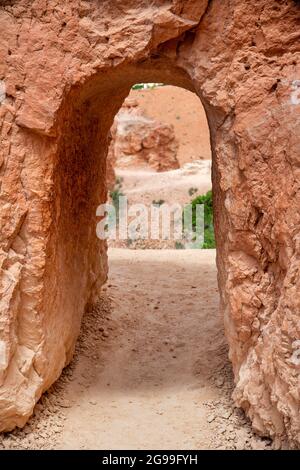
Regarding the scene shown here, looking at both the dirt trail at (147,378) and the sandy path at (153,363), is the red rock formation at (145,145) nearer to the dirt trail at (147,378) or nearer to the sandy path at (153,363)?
the sandy path at (153,363)

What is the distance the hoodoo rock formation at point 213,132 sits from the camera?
386cm

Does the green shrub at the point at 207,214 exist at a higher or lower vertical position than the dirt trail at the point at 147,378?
higher

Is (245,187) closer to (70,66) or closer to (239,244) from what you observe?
(239,244)

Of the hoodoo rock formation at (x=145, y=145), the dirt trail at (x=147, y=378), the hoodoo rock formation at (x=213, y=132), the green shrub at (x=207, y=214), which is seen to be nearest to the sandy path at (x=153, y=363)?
the dirt trail at (x=147, y=378)

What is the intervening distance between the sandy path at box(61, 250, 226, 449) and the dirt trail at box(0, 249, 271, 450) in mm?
10

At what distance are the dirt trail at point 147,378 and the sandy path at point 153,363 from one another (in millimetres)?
10

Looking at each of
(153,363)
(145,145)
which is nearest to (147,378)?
(153,363)

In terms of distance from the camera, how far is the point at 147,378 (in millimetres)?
5324

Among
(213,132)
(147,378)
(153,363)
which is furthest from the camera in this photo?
(153,363)

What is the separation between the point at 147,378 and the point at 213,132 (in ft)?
8.13

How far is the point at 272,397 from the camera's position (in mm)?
3646

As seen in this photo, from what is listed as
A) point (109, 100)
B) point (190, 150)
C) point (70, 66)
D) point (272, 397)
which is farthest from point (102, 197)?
point (190, 150)

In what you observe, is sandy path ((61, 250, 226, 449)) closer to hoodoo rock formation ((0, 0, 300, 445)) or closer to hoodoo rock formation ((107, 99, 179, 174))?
hoodoo rock formation ((0, 0, 300, 445))

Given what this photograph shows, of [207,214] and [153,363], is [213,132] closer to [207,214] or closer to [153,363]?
[153,363]
